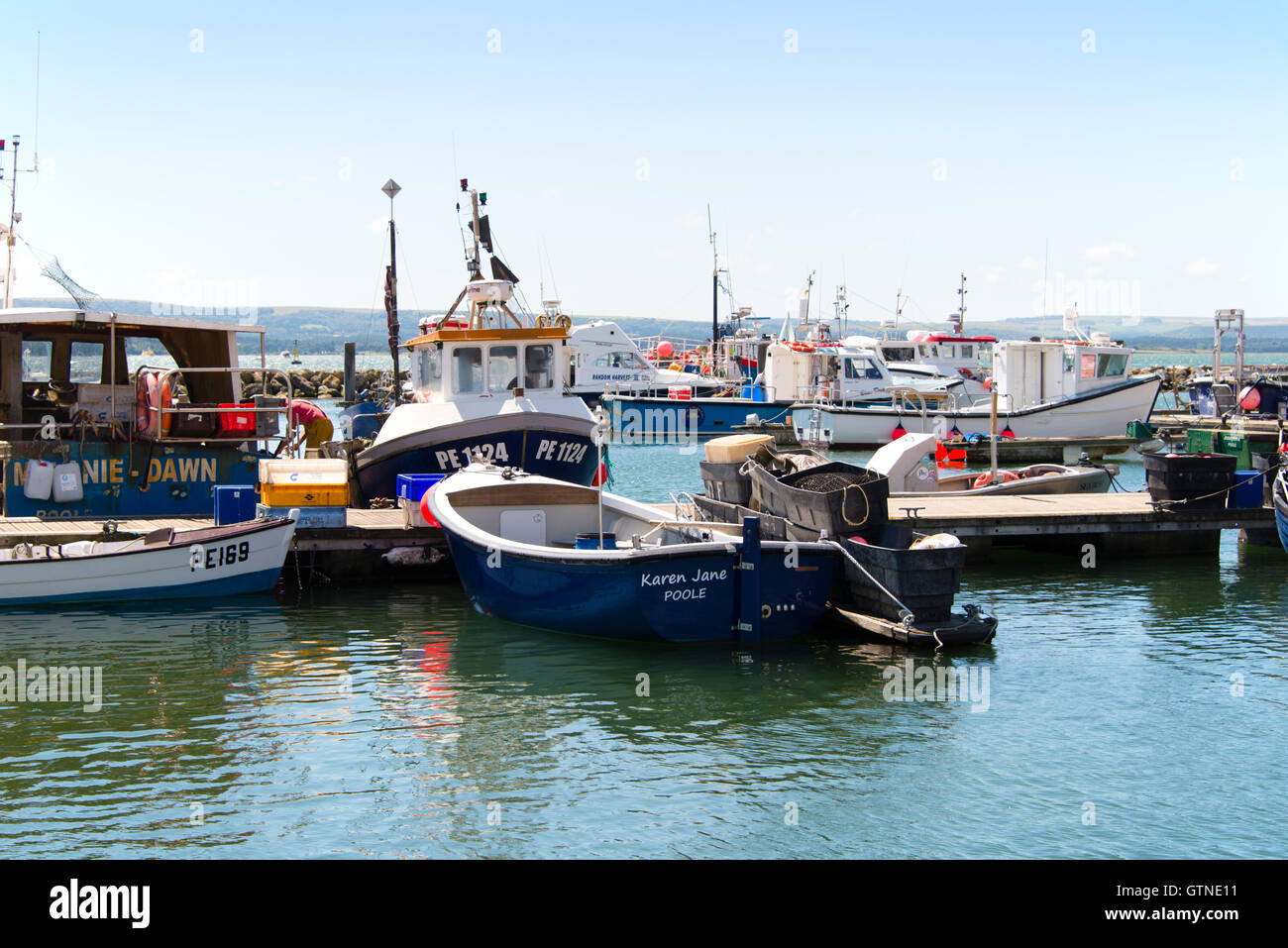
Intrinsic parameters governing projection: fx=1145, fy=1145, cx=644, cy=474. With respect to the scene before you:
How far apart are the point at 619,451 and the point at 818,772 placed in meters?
35.6

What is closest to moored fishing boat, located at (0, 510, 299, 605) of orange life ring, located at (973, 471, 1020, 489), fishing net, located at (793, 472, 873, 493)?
fishing net, located at (793, 472, 873, 493)

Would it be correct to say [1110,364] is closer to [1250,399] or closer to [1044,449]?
[1044,449]

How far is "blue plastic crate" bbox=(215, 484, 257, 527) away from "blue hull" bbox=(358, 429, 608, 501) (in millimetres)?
3448

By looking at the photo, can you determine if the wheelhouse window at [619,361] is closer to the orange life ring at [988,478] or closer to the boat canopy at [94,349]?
the orange life ring at [988,478]

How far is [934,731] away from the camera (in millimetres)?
10789

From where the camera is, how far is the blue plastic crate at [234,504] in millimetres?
15648

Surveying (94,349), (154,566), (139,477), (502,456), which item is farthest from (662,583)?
(94,349)

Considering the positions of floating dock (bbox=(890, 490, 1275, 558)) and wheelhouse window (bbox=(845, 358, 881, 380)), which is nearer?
floating dock (bbox=(890, 490, 1275, 558))

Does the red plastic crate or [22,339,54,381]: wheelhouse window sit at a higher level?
[22,339,54,381]: wheelhouse window

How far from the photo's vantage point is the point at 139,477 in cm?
1767

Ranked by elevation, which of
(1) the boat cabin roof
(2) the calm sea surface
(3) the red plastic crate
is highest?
(1) the boat cabin roof

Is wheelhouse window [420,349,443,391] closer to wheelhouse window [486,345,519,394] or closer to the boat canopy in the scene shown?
wheelhouse window [486,345,519,394]
